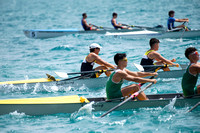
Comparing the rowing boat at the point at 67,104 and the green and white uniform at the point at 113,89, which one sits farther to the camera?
the rowing boat at the point at 67,104

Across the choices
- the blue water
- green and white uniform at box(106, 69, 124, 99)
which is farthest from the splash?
green and white uniform at box(106, 69, 124, 99)

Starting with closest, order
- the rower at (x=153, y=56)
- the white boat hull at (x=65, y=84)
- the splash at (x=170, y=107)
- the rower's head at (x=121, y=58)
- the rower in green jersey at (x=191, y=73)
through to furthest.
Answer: the rower's head at (x=121, y=58)
the rower in green jersey at (x=191, y=73)
the splash at (x=170, y=107)
the rower at (x=153, y=56)
the white boat hull at (x=65, y=84)

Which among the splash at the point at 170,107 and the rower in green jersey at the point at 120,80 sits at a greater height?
the rower in green jersey at the point at 120,80

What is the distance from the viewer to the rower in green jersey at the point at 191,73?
7546 mm

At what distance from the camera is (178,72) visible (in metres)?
11.3

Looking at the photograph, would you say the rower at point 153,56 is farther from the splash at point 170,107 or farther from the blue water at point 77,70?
the splash at point 170,107

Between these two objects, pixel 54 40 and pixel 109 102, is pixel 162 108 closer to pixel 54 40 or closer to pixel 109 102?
pixel 109 102

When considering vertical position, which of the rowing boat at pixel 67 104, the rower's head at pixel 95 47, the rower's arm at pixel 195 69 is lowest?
the rowing boat at pixel 67 104

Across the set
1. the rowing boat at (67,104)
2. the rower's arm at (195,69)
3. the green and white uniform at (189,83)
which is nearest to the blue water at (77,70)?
the rowing boat at (67,104)

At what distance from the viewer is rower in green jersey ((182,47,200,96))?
755 cm

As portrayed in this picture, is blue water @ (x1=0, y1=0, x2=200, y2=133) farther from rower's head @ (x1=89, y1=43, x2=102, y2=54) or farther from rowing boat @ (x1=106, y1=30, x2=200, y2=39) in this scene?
rower's head @ (x1=89, y1=43, x2=102, y2=54)

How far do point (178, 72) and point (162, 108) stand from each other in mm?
3658

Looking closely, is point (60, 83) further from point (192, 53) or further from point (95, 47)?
point (192, 53)

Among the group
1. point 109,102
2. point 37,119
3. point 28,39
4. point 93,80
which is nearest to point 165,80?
point 93,80
